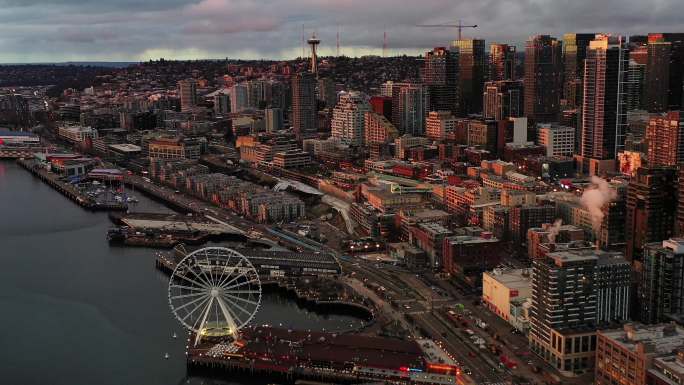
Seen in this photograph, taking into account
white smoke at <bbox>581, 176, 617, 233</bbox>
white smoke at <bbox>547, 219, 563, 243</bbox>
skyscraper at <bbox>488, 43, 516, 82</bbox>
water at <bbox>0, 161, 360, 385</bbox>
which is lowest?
water at <bbox>0, 161, 360, 385</bbox>

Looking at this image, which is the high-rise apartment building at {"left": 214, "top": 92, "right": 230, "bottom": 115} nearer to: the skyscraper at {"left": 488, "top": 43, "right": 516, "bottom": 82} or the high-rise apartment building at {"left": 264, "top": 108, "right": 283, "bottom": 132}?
the high-rise apartment building at {"left": 264, "top": 108, "right": 283, "bottom": 132}

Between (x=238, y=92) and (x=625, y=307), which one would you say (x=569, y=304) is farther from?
(x=238, y=92)

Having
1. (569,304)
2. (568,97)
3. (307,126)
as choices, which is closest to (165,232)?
(569,304)

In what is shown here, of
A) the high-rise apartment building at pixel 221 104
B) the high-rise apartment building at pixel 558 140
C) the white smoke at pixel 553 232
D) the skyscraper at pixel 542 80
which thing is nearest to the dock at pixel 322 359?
the white smoke at pixel 553 232

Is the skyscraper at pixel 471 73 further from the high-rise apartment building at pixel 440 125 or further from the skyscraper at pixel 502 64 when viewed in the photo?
the high-rise apartment building at pixel 440 125

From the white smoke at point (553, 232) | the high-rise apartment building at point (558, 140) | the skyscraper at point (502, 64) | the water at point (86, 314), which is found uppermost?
the skyscraper at point (502, 64)

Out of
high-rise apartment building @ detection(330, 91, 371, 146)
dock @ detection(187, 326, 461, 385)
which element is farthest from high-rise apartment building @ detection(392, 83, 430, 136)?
dock @ detection(187, 326, 461, 385)

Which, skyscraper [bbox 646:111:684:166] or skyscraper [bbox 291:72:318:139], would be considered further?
skyscraper [bbox 291:72:318:139]
